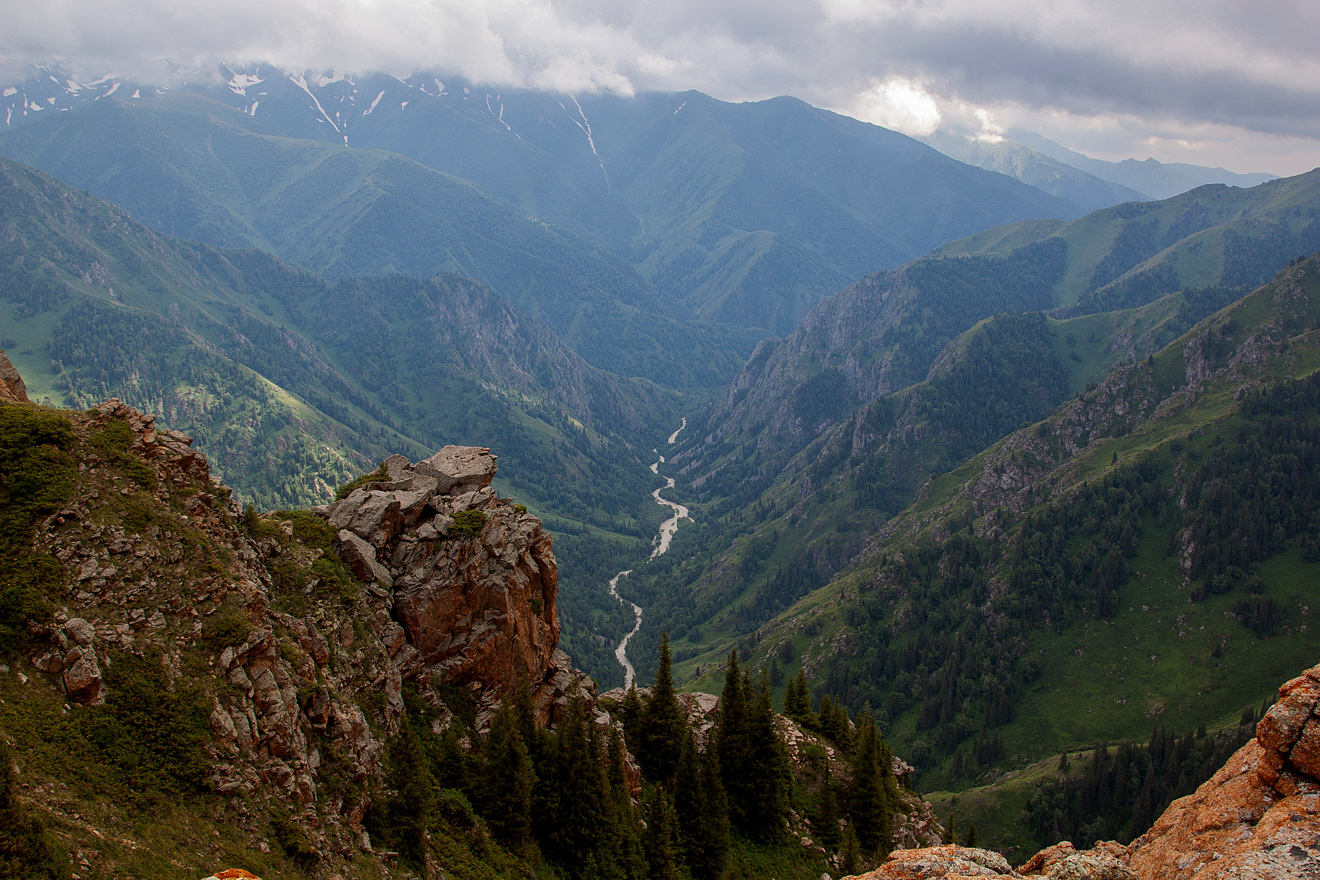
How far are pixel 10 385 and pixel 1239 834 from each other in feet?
190

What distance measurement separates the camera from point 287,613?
133 ft

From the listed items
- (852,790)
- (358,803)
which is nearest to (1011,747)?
(852,790)

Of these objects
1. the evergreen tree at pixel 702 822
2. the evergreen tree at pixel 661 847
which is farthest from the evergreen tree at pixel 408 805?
the evergreen tree at pixel 702 822

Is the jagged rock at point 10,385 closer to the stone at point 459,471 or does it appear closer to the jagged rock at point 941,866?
the stone at point 459,471

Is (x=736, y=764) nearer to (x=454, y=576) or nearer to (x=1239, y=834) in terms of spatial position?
(x=454, y=576)

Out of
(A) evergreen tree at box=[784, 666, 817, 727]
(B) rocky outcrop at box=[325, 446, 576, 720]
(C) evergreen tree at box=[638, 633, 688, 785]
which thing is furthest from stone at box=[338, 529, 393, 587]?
(A) evergreen tree at box=[784, 666, 817, 727]

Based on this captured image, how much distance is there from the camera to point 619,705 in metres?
68.1

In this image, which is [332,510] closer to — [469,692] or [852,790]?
Result: [469,692]

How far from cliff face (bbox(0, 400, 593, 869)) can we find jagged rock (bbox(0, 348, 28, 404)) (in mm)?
5935

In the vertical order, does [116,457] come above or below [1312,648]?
above

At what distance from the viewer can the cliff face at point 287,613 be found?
3045 centimetres

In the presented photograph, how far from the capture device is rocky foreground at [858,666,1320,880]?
18.9 m

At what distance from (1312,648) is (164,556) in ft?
802

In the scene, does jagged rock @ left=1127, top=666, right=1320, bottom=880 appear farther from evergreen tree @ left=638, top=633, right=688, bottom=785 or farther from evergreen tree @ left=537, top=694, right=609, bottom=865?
evergreen tree @ left=638, top=633, right=688, bottom=785
